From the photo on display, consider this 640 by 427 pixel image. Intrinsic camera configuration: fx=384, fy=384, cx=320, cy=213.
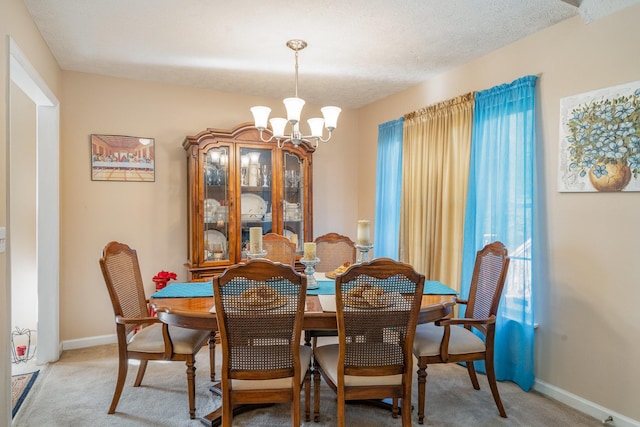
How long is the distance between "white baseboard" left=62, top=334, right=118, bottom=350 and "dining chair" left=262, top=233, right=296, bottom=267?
70.1 inches

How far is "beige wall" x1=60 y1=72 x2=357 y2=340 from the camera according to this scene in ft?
11.5

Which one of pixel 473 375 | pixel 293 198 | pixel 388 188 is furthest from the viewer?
pixel 388 188

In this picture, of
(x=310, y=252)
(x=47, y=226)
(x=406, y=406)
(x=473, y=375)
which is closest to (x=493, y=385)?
(x=473, y=375)

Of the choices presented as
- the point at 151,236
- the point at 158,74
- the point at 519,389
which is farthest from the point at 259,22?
the point at 519,389

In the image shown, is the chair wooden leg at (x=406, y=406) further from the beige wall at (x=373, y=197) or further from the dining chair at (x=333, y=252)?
the dining chair at (x=333, y=252)

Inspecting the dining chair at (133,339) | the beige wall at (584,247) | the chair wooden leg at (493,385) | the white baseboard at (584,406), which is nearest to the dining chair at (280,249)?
the dining chair at (133,339)

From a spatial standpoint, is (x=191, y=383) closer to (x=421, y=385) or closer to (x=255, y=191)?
(x=421, y=385)

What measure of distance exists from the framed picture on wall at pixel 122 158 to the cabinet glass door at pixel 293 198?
4.31 feet

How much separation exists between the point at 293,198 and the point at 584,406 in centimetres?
290

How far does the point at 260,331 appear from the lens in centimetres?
185

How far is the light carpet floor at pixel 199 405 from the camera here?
2318 millimetres

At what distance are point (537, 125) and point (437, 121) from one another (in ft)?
3.08

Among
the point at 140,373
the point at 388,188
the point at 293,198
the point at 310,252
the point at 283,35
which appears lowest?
the point at 140,373

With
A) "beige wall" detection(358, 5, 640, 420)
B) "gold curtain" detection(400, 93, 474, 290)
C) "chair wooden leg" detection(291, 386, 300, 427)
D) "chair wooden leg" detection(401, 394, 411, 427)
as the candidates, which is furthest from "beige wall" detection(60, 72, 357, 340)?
"beige wall" detection(358, 5, 640, 420)
